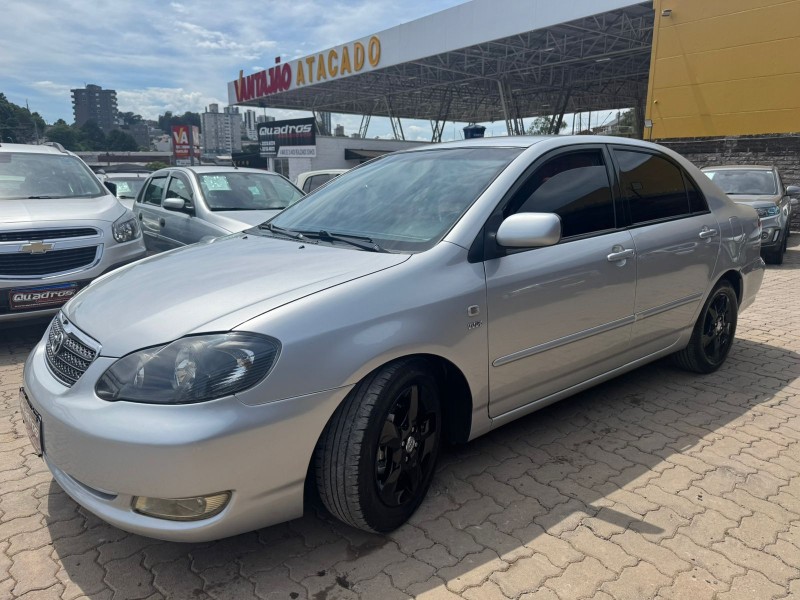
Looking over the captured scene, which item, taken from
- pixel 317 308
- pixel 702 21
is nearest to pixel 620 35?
pixel 702 21

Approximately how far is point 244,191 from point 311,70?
24.6 m

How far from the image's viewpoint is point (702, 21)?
48.3 feet

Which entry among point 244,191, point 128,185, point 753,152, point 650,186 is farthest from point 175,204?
point 753,152

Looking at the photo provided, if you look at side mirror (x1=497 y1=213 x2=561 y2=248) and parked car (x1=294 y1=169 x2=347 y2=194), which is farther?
parked car (x1=294 y1=169 x2=347 y2=194)

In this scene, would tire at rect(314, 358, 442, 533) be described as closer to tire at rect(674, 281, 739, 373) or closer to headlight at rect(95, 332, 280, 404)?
headlight at rect(95, 332, 280, 404)

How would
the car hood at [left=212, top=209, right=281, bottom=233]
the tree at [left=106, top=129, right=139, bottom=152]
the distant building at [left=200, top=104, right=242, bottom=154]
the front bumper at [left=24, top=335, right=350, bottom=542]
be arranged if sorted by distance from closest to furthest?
the front bumper at [left=24, top=335, right=350, bottom=542], the car hood at [left=212, top=209, right=281, bottom=233], the tree at [left=106, top=129, right=139, bottom=152], the distant building at [left=200, top=104, right=242, bottom=154]

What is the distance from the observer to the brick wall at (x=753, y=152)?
552 inches

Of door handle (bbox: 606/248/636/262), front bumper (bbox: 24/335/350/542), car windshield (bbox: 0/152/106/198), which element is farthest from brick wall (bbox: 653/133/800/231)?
front bumper (bbox: 24/335/350/542)

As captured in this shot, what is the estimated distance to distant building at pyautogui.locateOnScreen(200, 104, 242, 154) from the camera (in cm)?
10131

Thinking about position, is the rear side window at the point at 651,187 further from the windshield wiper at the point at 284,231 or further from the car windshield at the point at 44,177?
the car windshield at the point at 44,177

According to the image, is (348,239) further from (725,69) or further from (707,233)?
(725,69)

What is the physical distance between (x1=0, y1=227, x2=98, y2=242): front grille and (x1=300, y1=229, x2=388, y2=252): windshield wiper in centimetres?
294

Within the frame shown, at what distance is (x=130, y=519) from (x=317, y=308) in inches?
37.9

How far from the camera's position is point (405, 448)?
248 cm
